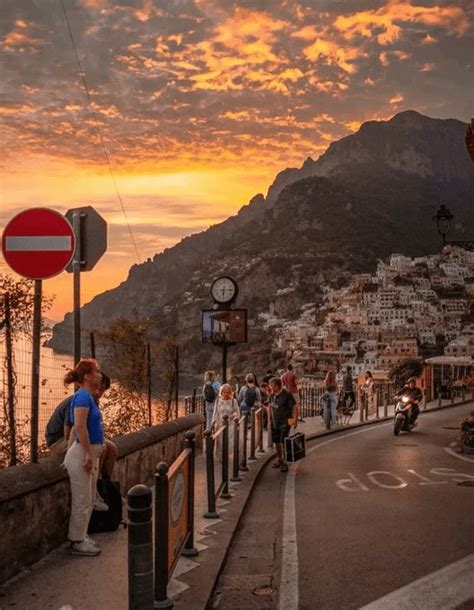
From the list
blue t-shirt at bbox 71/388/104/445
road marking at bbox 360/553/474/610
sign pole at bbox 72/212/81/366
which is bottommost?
road marking at bbox 360/553/474/610

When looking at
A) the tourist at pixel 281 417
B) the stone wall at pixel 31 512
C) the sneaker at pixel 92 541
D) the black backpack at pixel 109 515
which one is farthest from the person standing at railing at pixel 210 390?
the stone wall at pixel 31 512

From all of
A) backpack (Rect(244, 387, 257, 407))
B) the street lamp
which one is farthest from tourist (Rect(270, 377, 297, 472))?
the street lamp

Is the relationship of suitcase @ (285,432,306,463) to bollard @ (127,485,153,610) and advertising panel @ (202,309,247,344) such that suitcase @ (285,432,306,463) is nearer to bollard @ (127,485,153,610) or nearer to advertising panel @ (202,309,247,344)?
advertising panel @ (202,309,247,344)

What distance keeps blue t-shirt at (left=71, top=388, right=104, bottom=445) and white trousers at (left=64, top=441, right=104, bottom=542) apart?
0.24 feet

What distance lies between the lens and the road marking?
5543mm

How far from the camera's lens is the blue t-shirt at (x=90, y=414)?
6536 millimetres

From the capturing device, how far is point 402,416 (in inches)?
866

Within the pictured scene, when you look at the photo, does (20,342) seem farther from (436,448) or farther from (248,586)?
(436,448)

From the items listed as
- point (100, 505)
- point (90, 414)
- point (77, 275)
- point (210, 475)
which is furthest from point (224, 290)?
point (90, 414)

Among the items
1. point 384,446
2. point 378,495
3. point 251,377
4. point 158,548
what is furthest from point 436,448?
point 158,548

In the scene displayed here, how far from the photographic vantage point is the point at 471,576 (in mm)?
6305

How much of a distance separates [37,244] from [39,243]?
0.02m

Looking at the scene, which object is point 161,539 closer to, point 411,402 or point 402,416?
point 402,416

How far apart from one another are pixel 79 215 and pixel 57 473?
10.0 ft
